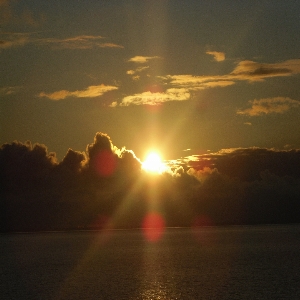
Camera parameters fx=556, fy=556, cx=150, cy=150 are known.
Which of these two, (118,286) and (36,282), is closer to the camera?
(118,286)

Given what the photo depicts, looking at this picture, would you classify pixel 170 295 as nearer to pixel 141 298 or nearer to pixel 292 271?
pixel 141 298

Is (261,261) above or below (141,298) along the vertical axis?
above

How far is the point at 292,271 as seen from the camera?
74.1 m

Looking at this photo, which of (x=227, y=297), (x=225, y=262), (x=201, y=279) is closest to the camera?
(x=227, y=297)

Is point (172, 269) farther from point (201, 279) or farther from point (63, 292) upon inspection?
point (63, 292)

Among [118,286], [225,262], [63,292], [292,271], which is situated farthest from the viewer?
[225,262]

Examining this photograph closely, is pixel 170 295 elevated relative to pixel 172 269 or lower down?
lower down

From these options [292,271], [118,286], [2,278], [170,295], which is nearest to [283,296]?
[170,295]

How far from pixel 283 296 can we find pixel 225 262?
36.8 metres

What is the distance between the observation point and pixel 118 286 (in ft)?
193

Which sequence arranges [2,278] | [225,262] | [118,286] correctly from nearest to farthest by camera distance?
[118,286], [2,278], [225,262]

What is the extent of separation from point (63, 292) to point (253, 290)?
18.5 metres

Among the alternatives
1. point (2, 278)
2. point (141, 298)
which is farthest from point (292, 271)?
point (2, 278)

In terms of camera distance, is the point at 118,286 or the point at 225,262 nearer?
the point at 118,286
